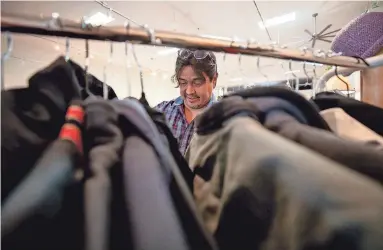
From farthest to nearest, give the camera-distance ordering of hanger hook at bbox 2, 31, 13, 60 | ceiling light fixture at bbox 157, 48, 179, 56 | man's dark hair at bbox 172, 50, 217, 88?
ceiling light fixture at bbox 157, 48, 179, 56, man's dark hair at bbox 172, 50, 217, 88, hanger hook at bbox 2, 31, 13, 60

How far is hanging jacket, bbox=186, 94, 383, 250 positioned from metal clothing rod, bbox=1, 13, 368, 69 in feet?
0.48

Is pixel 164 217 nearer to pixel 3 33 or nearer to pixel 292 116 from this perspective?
pixel 292 116

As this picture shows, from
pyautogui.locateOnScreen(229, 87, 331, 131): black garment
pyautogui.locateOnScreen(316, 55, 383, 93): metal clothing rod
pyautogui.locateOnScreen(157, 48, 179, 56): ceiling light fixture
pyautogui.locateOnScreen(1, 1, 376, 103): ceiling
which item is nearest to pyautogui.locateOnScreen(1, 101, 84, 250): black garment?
pyautogui.locateOnScreen(229, 87, 331, 131): black garment

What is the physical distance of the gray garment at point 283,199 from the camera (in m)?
0.19

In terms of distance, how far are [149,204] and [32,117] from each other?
146mm

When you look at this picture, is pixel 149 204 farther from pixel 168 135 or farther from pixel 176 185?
pixel 168 135

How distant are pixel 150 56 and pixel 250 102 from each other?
489cm

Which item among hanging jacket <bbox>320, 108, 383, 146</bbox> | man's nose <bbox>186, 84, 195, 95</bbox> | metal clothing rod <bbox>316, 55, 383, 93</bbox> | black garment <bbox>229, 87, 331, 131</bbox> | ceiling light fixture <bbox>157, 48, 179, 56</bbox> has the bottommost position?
hanging jacket <bbox>320, 108, 383, 146</bbox>

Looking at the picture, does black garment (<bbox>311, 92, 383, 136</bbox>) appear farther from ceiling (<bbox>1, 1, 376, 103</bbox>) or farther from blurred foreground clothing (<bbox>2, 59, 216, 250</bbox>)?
ceiling (<bbox>1, 1, 376, 103</bbox>)

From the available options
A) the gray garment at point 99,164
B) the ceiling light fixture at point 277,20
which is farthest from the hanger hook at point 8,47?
the ceiling light fixture at point 277,20

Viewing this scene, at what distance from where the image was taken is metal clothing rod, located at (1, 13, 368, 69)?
345mm

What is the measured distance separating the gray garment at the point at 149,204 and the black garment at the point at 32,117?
0.09 meters

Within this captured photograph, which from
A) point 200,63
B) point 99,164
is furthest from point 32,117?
point 200,63

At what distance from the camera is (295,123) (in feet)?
0.96
